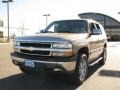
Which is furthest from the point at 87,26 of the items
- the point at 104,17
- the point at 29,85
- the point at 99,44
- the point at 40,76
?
the point at 104,17

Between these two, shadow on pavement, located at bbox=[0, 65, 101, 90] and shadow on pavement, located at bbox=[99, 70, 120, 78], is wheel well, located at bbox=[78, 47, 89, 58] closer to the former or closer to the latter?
shadow on pavement, located at bbox=[0, 65, 101, 90]

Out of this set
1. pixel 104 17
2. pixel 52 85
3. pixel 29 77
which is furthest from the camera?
pixel 104 17

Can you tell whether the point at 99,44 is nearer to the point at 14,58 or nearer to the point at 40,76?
the point at 40,76

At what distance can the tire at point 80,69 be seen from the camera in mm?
7758

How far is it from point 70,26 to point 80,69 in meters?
1.81

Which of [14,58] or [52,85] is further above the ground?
[14,58]

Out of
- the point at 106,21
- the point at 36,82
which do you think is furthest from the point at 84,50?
→ the point at 106,21

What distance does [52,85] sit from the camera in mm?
7809

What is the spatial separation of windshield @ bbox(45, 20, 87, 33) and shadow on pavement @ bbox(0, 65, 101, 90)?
4.97 ft

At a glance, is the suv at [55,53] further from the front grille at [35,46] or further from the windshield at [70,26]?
the windshield at [70,26]

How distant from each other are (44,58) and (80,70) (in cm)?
129

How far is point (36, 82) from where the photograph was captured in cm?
811

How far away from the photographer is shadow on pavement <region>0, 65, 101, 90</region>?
293 inches

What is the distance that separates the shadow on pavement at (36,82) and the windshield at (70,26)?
1.52 metres
